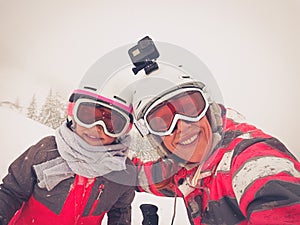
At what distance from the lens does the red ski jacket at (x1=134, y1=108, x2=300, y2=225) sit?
1.94ft

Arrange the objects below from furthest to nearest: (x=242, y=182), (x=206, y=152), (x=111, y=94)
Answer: (x=111, y=94)
(x=206, y=152)
(x=242, y=182)

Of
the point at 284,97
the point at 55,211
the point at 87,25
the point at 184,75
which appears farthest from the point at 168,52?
the point at 87,25

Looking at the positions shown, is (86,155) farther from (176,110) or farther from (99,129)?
(176,110)

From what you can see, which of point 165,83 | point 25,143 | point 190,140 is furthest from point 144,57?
point 25,143

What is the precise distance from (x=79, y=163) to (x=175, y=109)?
28cm

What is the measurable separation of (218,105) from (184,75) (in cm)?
A: 10

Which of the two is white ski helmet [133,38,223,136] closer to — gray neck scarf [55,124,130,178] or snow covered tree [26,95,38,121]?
gray neck scarf [55,124,130,178]

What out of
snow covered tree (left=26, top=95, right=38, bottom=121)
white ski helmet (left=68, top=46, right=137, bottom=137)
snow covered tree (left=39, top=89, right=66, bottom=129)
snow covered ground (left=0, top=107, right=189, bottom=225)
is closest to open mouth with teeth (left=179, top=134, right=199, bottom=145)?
white ski helmet (left=68, top=46, right=137, bottom=137)

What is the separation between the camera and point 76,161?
98cm

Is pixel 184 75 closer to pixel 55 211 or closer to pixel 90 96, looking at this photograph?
pixel 90 96

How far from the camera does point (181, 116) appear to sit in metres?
0.86

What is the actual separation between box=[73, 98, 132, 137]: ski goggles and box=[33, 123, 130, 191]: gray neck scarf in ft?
0.15

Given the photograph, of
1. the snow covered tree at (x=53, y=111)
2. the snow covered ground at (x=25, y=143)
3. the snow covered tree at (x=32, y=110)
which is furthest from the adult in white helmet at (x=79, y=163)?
the snow covered tree at (x=32, y=110)

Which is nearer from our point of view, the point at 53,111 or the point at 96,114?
the point at 96,114
